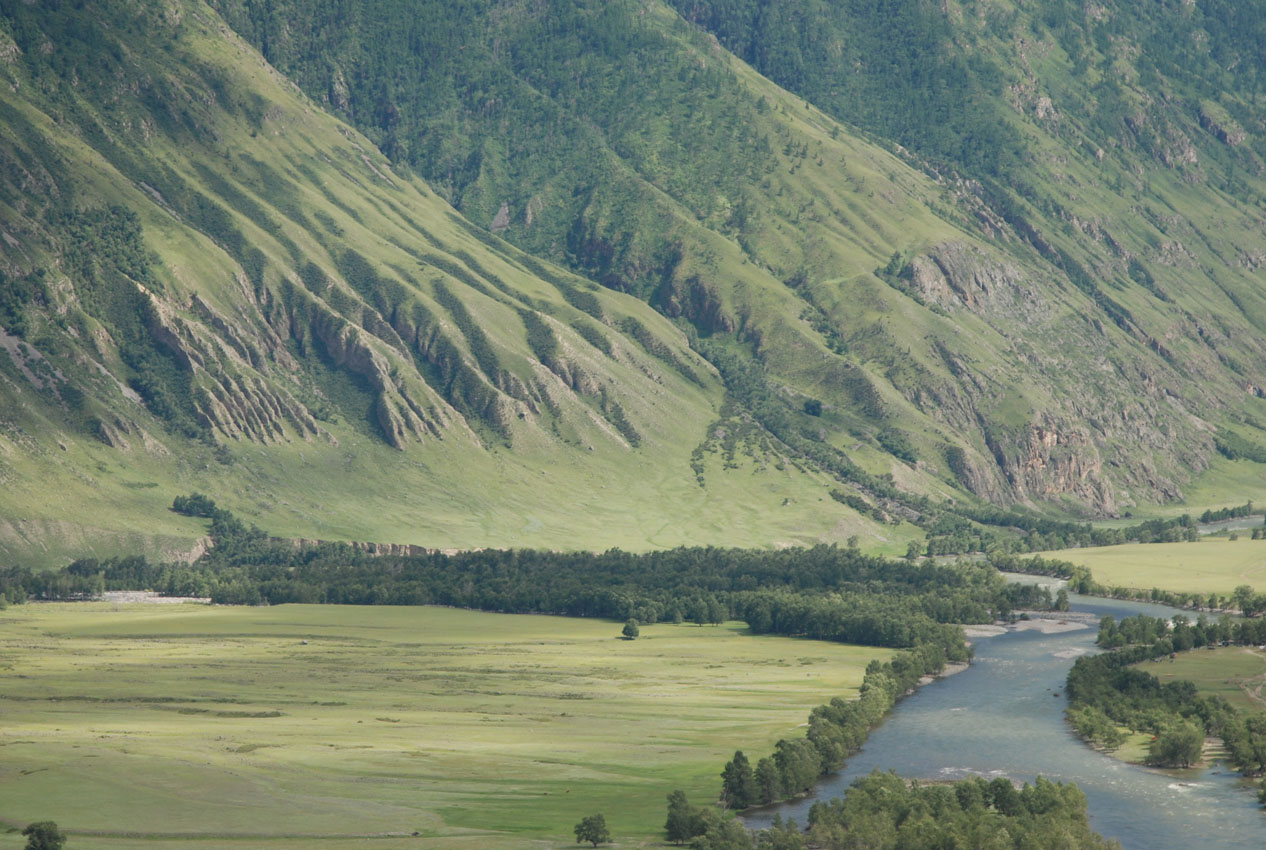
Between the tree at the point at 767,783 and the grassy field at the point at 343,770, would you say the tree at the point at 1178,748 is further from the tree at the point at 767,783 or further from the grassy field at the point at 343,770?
the tree at the point at 767,783

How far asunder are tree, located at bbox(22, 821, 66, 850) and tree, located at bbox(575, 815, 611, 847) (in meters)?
43.6

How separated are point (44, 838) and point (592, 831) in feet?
150

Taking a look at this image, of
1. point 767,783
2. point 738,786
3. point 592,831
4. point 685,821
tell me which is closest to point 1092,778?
point 767,783

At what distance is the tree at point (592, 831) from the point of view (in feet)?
442

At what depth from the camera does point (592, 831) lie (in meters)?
135

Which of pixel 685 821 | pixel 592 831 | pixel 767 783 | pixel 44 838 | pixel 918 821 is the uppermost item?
pixel 918 821

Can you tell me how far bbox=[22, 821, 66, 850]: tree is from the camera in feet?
404

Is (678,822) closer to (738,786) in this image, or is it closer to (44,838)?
(738,786)

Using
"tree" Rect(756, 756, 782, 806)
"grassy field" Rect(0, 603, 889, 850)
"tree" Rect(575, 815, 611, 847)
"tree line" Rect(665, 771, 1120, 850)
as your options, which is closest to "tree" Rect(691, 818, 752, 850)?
"tree line" Rect(665, 771, 1120, 850)

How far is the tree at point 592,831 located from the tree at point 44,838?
1715 inches

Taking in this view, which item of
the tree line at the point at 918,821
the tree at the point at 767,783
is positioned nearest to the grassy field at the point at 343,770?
the tree at the point at 767,783

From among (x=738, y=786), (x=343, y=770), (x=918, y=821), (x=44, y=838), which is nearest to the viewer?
(x=44, y=838)

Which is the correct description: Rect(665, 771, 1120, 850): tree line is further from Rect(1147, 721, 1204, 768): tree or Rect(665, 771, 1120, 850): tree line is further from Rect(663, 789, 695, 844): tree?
Rect(1147, 721, 1204, 768): tree

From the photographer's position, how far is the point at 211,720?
186500 millimetres
